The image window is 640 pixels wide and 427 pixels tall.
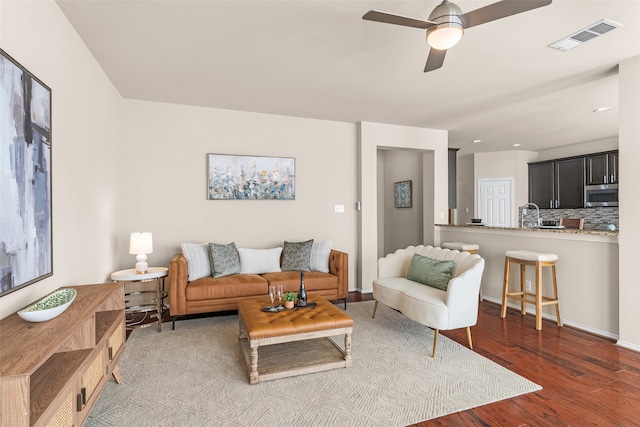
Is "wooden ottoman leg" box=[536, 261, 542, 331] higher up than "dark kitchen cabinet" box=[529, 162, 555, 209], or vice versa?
"dark kitchen cabinet" box=[529, 162, 555, 209]

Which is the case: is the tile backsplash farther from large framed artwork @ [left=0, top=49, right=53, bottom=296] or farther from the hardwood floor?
large framed artwork @ [left=0, top=49, right=53, bottom=296]

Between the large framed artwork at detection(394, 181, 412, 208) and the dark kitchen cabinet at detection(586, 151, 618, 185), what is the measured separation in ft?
11.4

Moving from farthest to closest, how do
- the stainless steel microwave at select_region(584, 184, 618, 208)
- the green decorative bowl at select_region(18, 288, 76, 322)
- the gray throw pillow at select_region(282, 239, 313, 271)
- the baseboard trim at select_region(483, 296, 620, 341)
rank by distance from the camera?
the stainless steel microwave at select_region(584, 184, 618, 208), the gray throw pillow at select_region(282, 239, 313, 271), the baseboard trim at select_region(483, 296, 620, 341), the green decorative bowl at select_region(18, 288, 76, 322)

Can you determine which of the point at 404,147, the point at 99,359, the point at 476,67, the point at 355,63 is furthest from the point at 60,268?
the point at 404,147

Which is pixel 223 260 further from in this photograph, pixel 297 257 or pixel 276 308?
pixel 276 308

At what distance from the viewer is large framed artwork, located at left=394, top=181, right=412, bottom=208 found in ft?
22.0

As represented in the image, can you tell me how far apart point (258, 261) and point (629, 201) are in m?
3.89

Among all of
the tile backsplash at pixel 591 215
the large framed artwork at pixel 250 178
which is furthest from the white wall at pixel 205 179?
the tile backsplash at pixel 591 215

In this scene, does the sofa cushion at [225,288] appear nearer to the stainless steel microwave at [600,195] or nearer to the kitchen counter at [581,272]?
the kitchen counter at [581,272]

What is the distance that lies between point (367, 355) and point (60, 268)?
8.06 feet

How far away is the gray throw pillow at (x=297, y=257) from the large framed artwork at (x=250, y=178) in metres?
0.79

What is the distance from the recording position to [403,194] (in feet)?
22.6

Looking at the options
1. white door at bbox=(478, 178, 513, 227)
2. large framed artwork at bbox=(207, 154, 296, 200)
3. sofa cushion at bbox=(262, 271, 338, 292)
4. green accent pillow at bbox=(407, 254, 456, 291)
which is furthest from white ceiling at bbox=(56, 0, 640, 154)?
white door at bbox=(478, 178, 513, 227)

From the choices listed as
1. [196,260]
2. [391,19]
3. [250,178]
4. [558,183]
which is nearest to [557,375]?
[391,19]
